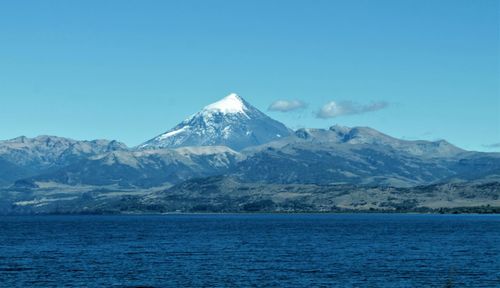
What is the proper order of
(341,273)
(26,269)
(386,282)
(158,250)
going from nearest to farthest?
1. (386,282)
2. (341,273)
3. (26,269)
4. (158,250)

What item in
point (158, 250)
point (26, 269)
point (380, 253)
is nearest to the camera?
point (26, 269)

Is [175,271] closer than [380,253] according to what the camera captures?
Yes

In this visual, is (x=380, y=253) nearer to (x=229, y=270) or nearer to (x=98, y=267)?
(x=229, y=270)

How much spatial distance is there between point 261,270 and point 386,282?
25992 millimetres

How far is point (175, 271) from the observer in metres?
140

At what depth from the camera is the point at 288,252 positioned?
183250 mm

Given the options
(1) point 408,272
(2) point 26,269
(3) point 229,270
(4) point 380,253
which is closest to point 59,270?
(2) point 26,269

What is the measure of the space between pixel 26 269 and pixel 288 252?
62087 millimetres

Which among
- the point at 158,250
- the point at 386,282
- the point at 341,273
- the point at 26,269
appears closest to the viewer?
the point at 386,282

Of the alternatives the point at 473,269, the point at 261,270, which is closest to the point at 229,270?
the point at 261,270

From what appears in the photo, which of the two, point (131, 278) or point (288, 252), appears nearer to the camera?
point (131, 278)

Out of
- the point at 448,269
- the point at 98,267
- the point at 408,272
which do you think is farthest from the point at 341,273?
the point at 98,267

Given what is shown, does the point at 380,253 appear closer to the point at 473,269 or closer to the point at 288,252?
the point at 288,252

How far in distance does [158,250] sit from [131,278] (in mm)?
61662
